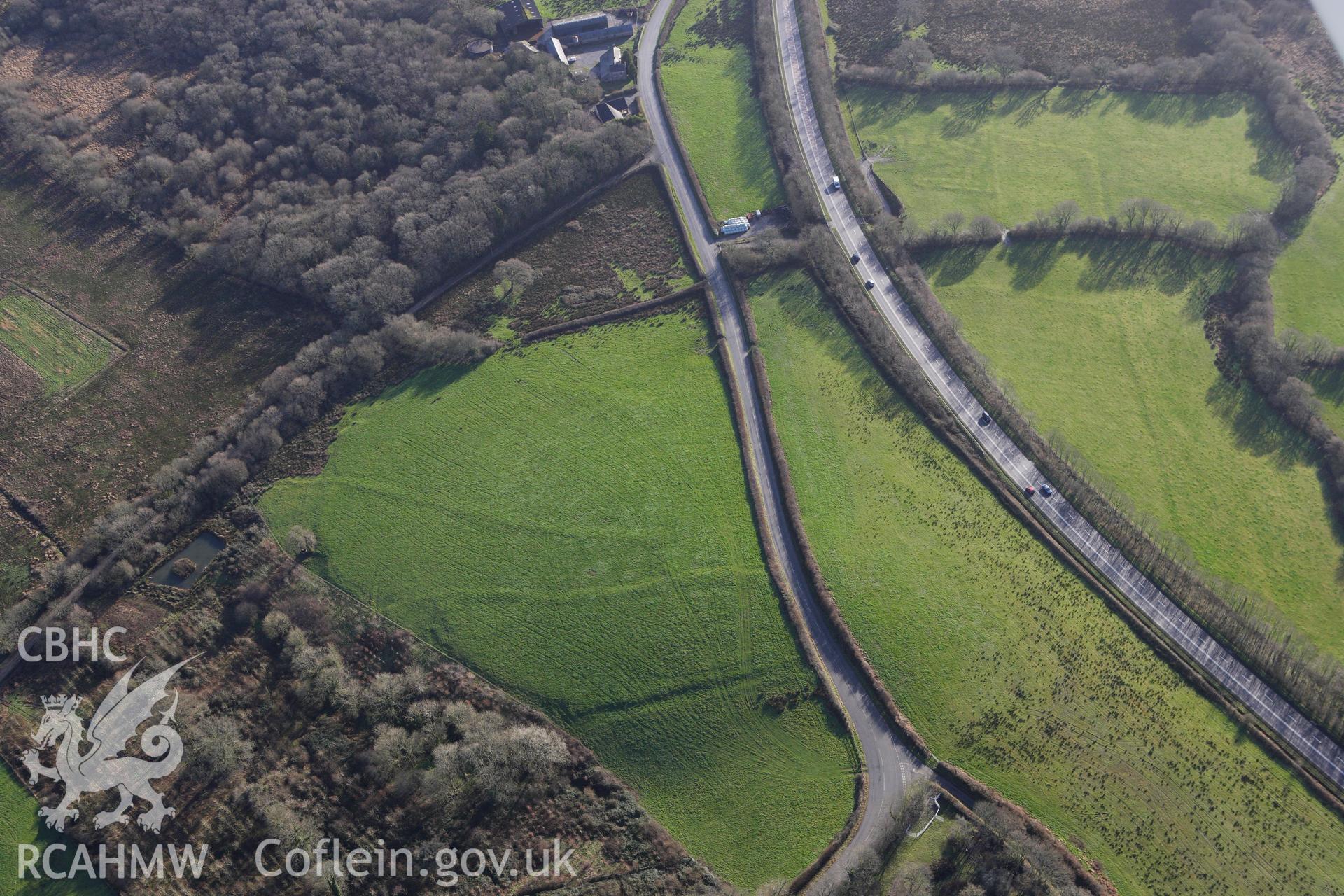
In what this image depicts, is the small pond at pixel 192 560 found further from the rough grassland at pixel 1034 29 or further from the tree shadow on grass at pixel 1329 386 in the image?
the tree shadow on grass at pixel 1329 386

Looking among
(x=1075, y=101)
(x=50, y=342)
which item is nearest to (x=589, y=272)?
(x=50, y=342)

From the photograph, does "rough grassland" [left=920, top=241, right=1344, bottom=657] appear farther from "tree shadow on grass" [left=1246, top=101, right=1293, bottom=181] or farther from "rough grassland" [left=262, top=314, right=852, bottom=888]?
"rough grassland" [left=262, top=314, right=852, bottom=888]

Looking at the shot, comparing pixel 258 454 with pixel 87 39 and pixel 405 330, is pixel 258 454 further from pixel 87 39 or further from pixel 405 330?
pixel 87 39

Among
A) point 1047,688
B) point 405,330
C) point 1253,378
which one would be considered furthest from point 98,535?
point 1253,378

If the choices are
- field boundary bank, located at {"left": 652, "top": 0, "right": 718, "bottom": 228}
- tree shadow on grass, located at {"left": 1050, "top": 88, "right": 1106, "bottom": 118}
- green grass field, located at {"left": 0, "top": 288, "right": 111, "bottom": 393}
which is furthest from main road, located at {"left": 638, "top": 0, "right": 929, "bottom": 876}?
green grass field, located at {"left": 0, "top": 288, "right": 111, "bottom": 393}

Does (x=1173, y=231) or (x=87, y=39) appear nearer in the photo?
(x=1173, y=231)

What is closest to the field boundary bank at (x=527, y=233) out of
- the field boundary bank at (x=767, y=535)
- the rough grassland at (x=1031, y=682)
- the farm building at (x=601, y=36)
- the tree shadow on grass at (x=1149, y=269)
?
the field boundary bank at (x=767, y=535)
